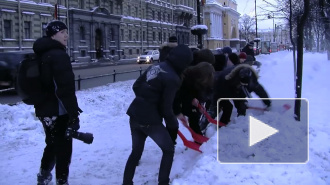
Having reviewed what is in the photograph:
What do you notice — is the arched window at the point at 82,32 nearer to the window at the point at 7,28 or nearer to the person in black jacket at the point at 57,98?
the window at the point at 7,28

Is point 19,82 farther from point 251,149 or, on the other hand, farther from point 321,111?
point 321,111

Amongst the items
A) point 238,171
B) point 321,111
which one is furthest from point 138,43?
point 238,171

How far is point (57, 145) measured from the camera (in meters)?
4.32

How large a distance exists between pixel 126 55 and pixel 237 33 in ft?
262

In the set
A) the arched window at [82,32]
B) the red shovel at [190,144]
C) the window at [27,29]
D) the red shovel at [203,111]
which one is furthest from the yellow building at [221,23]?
the red shovel at [190,144]

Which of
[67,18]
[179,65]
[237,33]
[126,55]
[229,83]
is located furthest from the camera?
[237,33]

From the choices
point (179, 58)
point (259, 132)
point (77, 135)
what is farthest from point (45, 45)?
point (259, 132)

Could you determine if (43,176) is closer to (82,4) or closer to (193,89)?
(193,89)

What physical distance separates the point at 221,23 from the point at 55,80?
4202 inches

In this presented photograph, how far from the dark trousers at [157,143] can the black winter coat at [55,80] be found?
707 mm

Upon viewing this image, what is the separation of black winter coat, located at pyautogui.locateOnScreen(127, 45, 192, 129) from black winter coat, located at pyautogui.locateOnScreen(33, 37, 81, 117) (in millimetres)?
681

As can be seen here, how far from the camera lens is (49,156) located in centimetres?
446

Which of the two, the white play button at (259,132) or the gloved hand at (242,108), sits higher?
the gloved hand at (242,108)

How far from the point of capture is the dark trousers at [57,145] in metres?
4.27
